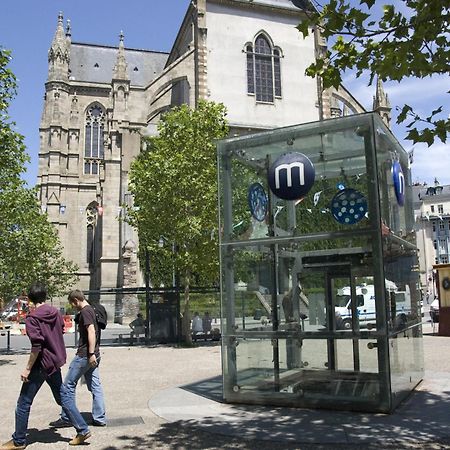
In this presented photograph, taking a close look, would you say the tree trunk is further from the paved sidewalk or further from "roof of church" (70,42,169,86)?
"roof of church" (70,42,169,86)

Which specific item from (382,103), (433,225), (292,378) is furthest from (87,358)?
(433,225)

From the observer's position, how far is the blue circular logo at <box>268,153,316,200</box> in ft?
26.0

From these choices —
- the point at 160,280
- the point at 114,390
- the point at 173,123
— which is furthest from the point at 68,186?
the point at 114,390

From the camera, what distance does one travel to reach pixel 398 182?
28.2ft

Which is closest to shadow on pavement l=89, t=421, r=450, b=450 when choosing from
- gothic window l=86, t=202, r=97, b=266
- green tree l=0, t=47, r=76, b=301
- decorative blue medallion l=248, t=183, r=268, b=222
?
decorative blue medallion l=248, t=183, r=268, b=222

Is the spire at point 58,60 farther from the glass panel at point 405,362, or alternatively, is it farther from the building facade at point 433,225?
the building facade at point 433,225

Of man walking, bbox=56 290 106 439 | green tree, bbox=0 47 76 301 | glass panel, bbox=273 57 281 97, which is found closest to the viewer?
man walking, bbox=56 290 106 439

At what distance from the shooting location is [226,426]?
21.2 feet

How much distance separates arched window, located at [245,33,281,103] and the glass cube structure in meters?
29.6

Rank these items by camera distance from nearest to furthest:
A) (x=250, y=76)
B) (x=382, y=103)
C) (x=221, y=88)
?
(x=221, y=88)
(x=250, y=76)
(x=382, y=103)

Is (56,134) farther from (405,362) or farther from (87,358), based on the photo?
(405,362)

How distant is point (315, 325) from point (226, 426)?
203cm

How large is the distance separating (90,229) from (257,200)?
164ft

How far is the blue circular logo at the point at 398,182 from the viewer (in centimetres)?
844
